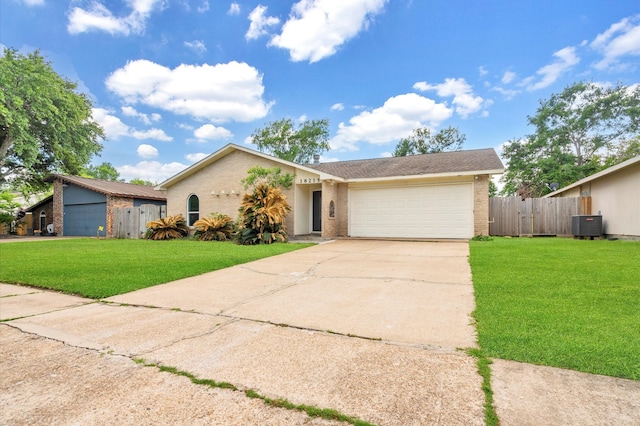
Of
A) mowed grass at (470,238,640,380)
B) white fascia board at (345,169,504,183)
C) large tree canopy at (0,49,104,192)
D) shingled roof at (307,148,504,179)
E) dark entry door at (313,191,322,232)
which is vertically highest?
large tree canopy at (0,49,104,192)

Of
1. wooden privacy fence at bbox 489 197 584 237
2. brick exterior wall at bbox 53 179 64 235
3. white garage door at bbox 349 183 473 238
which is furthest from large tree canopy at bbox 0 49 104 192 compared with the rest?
wooden privacy fence at bbox 489 197 584 237

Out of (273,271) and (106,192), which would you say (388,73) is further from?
(106,192)

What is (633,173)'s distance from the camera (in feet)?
33.6

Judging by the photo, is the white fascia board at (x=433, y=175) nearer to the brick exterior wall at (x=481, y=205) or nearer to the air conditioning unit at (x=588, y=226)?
the brick exterior wall at (x=481, y=205)

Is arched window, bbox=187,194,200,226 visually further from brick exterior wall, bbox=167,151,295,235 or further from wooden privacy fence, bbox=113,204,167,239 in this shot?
wooden privacy fence, bbox=113,204,167,239

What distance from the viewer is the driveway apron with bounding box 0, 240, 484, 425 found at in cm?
185

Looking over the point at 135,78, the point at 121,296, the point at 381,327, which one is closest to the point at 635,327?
the point at 381,327

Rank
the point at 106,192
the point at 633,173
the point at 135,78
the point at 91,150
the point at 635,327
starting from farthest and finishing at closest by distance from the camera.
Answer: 1. the point at 91,150
2. the point at 106,192
3. the point at 135,78
4. the point at 633,173
5. the point at 635,327

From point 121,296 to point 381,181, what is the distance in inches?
398

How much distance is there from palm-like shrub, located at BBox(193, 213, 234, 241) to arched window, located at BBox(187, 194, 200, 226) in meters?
2.12

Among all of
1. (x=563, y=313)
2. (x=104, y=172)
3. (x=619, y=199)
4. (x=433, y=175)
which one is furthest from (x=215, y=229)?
(x=104, y=172)

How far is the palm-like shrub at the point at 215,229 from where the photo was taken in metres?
13.1

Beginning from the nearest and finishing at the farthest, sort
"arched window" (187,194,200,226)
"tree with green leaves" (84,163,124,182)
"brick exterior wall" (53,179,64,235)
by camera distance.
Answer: "arched window" (187,194,200,226), "brick exterior wall" (53,179,64,235), "tree with green leaves" (84,163,124,182)

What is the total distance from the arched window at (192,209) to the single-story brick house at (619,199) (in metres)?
16.3
